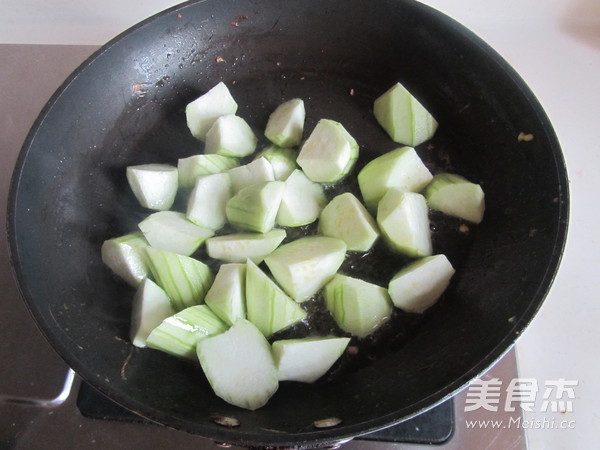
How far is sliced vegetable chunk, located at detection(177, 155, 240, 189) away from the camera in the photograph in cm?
91

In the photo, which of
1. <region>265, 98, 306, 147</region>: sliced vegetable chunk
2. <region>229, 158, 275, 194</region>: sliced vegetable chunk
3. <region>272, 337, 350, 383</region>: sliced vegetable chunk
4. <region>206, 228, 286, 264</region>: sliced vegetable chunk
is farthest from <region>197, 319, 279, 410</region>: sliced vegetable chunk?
<region>265, 98, 306, 147</region>: sliced vegetable chunk

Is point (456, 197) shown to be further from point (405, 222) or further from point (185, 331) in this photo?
point (185, 331)

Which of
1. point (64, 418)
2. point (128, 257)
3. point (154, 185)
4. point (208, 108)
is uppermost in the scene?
point (208, 108)

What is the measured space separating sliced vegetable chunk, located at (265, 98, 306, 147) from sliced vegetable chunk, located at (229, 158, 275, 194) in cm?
9

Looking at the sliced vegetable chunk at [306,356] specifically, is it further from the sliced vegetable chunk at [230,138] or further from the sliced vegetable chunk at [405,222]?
the sliced vegetable chunk at [230,138]

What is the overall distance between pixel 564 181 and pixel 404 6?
0.43 m

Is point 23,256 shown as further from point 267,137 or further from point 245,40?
point 245,40

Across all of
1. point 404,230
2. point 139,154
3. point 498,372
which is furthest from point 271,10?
point 498,372

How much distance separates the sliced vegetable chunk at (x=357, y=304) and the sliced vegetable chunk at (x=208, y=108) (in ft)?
1.32

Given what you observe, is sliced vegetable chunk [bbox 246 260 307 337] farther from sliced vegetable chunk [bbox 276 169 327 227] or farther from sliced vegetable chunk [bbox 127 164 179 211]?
sliced vegetable chunk [bbox 127 164 179 211]

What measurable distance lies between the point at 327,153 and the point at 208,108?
251 mm

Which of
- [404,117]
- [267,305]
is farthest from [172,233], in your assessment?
[404,117]

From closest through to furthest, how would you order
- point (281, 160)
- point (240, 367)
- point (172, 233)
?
1. point (240, 367)
2. point (172, 233)
3. point (281, 160)

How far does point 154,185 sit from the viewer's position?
35.7 inches
